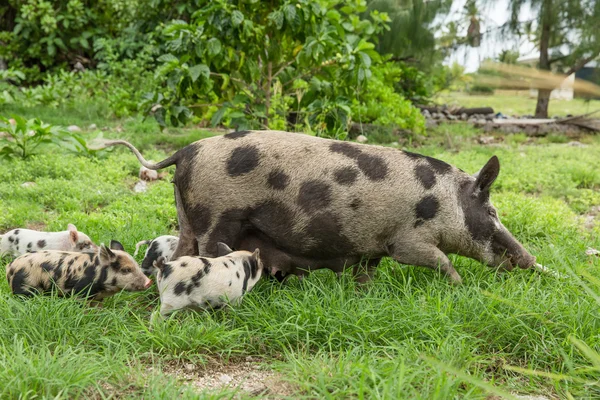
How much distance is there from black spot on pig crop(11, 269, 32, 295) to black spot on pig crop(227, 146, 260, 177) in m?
1.27

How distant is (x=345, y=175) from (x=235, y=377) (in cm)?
132

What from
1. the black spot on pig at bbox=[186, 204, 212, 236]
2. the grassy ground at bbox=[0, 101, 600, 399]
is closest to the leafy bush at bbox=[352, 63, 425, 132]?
the grassy ground at bbox=[0, 101, 600, 399]

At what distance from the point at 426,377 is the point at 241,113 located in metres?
4.89

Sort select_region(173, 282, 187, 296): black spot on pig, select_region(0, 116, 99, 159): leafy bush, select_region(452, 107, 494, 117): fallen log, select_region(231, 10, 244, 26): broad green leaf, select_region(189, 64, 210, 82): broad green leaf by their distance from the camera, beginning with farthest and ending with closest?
select_region(452, 107, 494, 117): fallen log < select_region(0, 116, 99, 159): leafy bush < select_region(189, 64, 210, 82): broad green leaf < select_region(231, 10, 244, 26): broad green leaf < select_region(173, 282, 187, 296): black spot on pig

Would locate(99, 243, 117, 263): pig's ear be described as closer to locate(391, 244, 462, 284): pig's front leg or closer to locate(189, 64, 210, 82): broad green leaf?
locate(391, 244, 462, 284): pig's front leg

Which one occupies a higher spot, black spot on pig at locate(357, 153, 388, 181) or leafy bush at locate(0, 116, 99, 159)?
black spot on pig at locate(357, 153, 388, 181)

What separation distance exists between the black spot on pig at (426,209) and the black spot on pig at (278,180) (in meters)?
0.76

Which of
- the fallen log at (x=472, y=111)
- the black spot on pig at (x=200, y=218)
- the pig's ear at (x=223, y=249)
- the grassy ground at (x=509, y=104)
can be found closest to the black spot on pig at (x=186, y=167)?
the black spot on pig at (x=200, y=218)

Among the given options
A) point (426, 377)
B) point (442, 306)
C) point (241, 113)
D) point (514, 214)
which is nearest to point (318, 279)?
point (442, 306)

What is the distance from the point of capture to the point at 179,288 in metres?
3.24

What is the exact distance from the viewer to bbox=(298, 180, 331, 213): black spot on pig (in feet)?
11.7

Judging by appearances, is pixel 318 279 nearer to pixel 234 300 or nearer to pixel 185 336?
pixel 234 300

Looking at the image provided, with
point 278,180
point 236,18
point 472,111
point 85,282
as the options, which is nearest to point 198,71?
point 236,18

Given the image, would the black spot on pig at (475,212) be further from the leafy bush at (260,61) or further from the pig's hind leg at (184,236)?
the leafy bush at (260,61)
